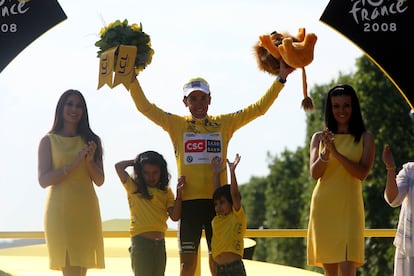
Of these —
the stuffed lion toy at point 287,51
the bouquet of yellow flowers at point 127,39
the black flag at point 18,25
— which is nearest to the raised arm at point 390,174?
the stuffed lion toy at point 287,51

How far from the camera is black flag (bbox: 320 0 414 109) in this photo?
8.87 metres

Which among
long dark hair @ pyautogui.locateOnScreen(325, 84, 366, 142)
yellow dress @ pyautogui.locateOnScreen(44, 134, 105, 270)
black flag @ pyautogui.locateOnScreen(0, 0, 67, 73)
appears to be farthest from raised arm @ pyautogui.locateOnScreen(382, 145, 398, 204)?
black flag @ pyautogui.locateOnScreen(0, 0, 67, 73)

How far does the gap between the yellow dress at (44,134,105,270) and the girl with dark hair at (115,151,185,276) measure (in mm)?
320

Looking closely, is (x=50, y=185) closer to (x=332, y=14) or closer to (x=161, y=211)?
(x=161, y=211)

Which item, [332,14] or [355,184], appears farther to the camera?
[332,14]

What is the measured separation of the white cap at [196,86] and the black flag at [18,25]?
1.13m

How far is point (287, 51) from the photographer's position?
28.2 ft

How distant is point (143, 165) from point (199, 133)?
0.50 meters

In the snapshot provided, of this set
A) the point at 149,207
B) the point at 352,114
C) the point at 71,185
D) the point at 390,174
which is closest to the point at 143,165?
the point at 149,207

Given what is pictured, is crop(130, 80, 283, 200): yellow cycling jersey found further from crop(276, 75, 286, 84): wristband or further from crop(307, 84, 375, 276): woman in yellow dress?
crop(307, 84, 375, 276): woman in yellow dress

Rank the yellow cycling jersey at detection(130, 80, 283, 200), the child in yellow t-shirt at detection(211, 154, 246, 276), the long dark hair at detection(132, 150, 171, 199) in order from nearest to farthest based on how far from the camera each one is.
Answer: the child in yellow t-shirt at detection(211, 154, 246, 276) → the long dark hair at detection(132, 150, 171, 199) → the yellow cycling jersey at detection(130, 80, 283, 200)

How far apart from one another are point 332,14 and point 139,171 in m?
1.98

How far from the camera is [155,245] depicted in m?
8.22

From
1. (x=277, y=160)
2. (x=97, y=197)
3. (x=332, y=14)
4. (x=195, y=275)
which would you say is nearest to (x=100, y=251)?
(x=97, y=197)
